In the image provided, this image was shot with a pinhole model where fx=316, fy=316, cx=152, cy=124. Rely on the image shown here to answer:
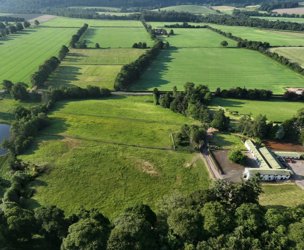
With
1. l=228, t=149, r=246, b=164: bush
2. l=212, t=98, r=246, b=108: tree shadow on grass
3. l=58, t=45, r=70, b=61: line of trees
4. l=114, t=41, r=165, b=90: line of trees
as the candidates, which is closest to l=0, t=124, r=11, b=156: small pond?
l=114, t=41, r=165, b=90: line of trees

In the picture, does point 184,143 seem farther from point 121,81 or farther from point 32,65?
point 32,65

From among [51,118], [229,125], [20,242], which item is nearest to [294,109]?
[229,125]

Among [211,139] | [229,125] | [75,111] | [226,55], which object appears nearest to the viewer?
[211,139]

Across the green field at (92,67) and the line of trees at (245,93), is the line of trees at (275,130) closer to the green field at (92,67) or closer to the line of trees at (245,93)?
the line of trees at (245,93)

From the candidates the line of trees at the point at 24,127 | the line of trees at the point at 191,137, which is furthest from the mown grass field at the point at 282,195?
the line of trees at the point at 24,127

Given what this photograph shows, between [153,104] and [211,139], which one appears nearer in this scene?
[211,139]

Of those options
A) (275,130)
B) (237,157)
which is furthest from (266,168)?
(275,130)

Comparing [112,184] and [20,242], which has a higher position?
[20,242]
